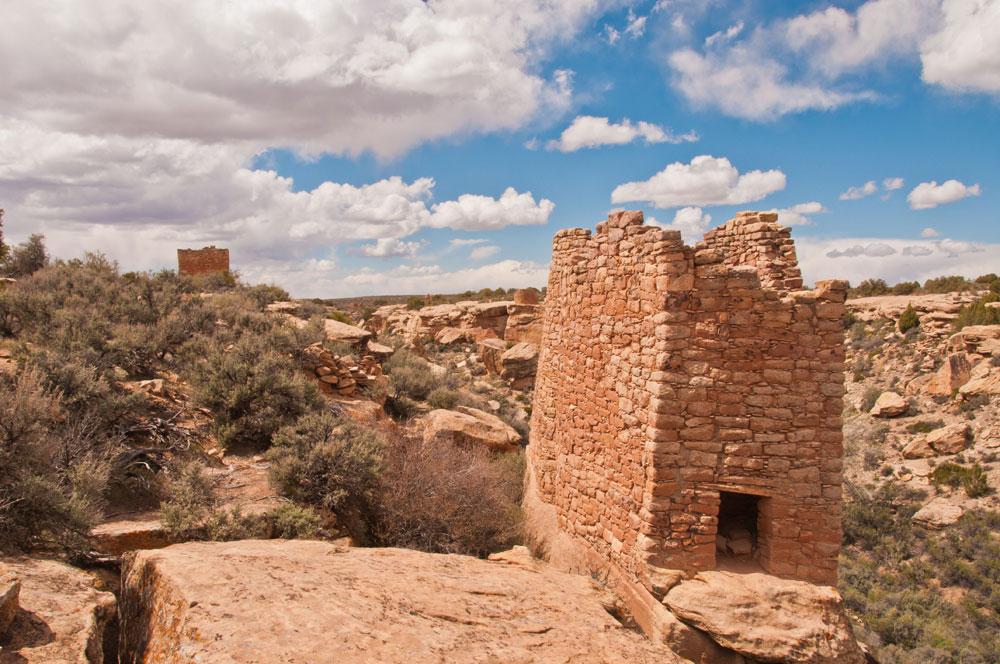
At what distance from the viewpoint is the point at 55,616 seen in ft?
10.6

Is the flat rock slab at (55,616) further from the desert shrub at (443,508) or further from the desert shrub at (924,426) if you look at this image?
the desert shrub at (924,426)

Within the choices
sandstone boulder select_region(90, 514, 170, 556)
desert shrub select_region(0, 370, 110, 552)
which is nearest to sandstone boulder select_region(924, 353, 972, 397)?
sandstone boulder select_region(90, 514, 170, 556)

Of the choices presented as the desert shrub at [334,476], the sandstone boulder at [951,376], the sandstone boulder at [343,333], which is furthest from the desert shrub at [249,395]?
the sandstone boulder at [951,376]

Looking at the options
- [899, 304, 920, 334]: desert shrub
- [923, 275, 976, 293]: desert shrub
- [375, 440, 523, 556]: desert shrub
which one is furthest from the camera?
[923, 275, 976, 293]: desert shrub

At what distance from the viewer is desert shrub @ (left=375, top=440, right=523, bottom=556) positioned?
20.6 feet

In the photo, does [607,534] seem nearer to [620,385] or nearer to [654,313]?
[620,385]

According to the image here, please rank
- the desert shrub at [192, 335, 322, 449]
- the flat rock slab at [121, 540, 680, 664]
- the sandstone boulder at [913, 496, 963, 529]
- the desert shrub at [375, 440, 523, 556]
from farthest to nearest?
the sandstone boulder at [913, 496, 963, 529]
the desert shrub at [192, 335, 322, 449]
the desert shrub at [375, 440, 523, 556]
the flat rock slab at [121, 540, 680, 664]

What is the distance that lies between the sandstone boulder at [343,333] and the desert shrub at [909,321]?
2736 centimetres

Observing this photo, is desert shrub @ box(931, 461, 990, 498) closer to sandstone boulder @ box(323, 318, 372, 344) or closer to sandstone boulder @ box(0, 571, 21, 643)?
sandstone boulder @ box(323, 318, 372, 344)

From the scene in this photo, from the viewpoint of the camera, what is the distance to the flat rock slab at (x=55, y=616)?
2.92m

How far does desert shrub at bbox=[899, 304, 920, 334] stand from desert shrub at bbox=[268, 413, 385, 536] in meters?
30.6

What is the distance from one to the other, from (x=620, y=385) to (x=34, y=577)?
15.6ft

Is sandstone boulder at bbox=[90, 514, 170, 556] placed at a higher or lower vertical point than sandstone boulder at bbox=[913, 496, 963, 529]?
higher

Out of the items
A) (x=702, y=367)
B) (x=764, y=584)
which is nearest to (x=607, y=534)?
(x=764, y=584)
